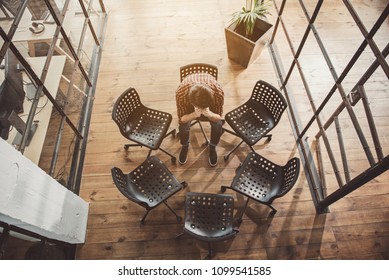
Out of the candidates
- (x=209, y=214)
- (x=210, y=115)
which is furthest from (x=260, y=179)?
(x=210, y=115)

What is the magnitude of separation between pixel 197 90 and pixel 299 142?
→ 1482mm

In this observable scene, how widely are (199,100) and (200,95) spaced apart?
0.05 meters

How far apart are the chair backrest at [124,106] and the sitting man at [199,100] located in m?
0.45

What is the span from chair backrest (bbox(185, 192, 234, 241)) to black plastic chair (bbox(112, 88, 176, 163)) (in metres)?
0.67

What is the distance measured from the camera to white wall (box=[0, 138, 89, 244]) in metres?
1.64

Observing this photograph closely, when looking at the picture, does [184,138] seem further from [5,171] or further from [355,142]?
[355,142]

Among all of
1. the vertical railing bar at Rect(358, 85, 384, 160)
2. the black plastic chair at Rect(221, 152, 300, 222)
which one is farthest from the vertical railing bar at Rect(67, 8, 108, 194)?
the vertical railing bar at Rect(358, 85, 384, 160)

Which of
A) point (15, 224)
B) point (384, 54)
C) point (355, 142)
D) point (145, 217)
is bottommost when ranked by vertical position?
point (145, 217)

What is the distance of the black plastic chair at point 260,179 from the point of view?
2690 mm

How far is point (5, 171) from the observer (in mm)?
1613

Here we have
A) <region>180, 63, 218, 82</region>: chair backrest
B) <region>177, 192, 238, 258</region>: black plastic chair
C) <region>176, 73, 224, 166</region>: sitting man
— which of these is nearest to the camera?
<region>177, 192, 238, 258</region>: black plastic chair

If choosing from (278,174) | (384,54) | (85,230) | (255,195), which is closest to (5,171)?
(85,230)

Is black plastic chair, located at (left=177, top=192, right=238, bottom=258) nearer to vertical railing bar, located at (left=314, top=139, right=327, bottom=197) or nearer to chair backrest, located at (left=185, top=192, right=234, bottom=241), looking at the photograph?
chair backrest, located at (left=185, top=192, right=234, bottom=241)

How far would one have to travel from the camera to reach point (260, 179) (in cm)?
282
